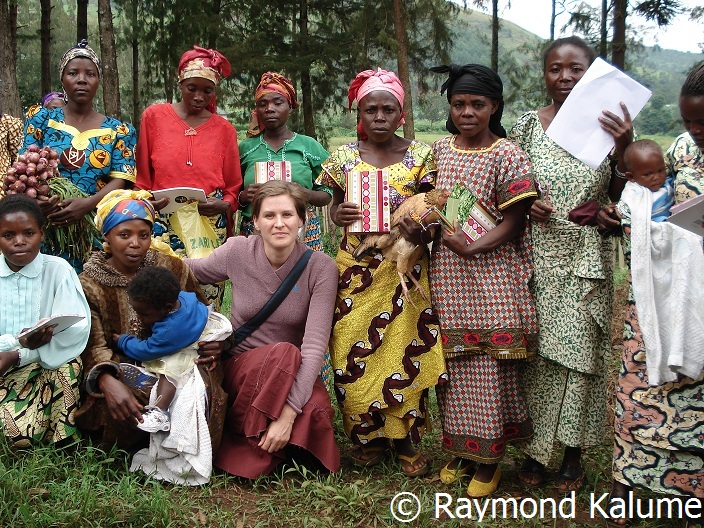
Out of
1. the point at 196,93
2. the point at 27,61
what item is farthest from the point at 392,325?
the point at 27,61

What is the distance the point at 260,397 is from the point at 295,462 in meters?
0.46

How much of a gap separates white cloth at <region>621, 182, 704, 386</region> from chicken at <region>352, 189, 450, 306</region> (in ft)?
3.11

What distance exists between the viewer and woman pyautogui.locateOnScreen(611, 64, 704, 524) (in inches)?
118

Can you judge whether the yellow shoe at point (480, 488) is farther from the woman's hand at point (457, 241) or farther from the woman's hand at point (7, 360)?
the woman's hand at point (7, 360)

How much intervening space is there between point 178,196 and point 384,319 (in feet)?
4.83

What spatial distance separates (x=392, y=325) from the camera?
12.4 feet

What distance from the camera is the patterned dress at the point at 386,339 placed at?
12.3 feet

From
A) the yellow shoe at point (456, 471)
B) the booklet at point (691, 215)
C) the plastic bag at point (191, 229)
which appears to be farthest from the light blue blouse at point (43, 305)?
the booklet at point (691, 215)

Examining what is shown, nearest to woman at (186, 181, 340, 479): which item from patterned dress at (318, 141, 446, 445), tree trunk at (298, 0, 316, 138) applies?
patterned dress at (318, 141, 446, 445)

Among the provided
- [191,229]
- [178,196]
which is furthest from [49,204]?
[191,229]

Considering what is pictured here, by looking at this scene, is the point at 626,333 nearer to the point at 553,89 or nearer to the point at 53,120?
the point at 553,89

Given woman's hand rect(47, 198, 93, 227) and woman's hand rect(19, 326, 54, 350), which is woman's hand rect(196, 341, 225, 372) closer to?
woman's hand rect(19, 326, 54, 350)

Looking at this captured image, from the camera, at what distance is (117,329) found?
374cm

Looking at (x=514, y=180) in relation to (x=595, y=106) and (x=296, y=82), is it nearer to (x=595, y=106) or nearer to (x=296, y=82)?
(x=595, y=106)
